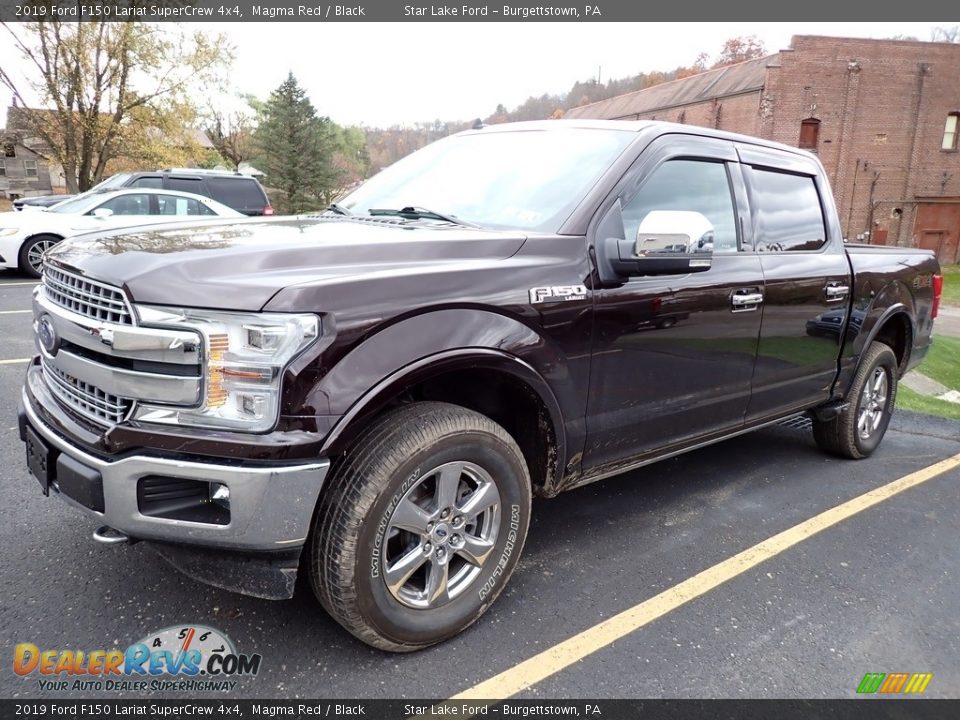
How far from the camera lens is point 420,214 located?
10.6 feet

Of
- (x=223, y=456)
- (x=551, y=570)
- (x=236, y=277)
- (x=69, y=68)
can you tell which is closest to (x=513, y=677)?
(x=551, y=570)

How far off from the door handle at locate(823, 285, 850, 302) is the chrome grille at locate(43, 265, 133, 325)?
3.70 m

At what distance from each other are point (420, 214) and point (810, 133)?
114 ft

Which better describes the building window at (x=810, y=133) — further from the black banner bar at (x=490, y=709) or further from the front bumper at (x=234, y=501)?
the front bumper at (x=234, y=501)

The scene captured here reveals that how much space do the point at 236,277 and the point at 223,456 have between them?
55 centimetres

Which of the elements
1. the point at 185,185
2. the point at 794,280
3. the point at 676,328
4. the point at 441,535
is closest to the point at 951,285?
the point at 185,185

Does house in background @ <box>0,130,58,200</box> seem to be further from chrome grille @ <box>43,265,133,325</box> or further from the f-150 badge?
the f-150 badge

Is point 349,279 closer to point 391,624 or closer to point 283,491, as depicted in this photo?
point 283,491

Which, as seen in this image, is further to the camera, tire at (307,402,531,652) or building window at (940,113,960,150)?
building window at (940,113,960,150)

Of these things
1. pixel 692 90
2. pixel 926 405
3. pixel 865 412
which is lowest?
pixel 926 405

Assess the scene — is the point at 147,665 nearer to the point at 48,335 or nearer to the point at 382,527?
the point at 382,527

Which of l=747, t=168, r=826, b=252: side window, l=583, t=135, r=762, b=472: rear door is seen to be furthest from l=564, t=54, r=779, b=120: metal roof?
l=583, t=135, r=762, b=472: rear door

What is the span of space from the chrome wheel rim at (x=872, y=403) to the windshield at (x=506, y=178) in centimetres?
286

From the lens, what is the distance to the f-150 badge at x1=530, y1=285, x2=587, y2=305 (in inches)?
104
